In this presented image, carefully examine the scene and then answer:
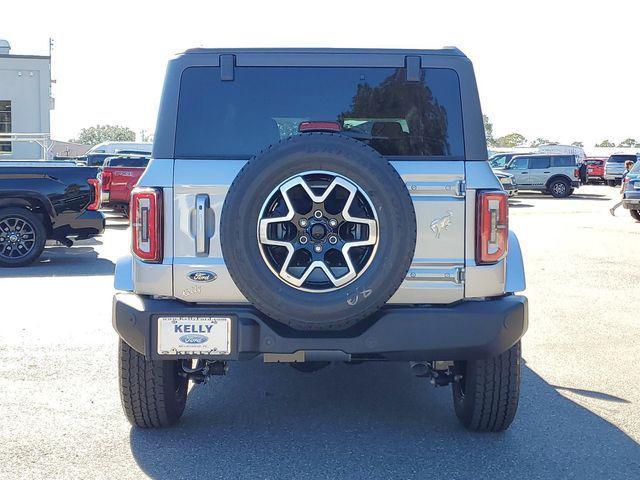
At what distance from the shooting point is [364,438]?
481 cm

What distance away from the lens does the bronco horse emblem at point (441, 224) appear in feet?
14.4

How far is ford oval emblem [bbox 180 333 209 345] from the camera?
430 centimetres

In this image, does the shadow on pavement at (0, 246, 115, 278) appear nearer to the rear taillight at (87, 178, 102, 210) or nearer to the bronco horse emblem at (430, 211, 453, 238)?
the rear taillight at (87, 178, 102, 210)

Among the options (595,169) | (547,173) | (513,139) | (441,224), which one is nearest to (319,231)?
(441,224)

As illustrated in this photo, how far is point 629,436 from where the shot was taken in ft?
16.0

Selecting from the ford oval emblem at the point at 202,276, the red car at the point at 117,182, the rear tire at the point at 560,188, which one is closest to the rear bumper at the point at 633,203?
the red car at the point at 117,182

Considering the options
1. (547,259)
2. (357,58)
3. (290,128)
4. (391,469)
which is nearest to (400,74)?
(357,58)

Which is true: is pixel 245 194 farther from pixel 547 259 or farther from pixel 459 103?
pixel 547 259

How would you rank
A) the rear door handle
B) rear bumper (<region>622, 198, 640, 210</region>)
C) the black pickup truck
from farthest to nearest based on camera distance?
1. rear bumper (<region>622, 198, 640, 210</region>)
2. the black pickup truck
3. the rear door handle

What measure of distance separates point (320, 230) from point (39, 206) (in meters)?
9.17

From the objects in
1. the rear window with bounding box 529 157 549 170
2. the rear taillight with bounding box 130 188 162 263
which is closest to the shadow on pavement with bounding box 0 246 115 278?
the rear taillight with bounding box 130 188 162 263

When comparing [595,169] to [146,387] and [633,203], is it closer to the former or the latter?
[633,203]

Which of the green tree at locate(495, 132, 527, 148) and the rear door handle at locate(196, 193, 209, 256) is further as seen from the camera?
the green tree at locate(495, 132, 527, 148)

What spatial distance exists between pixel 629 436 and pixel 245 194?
2.51 metres
